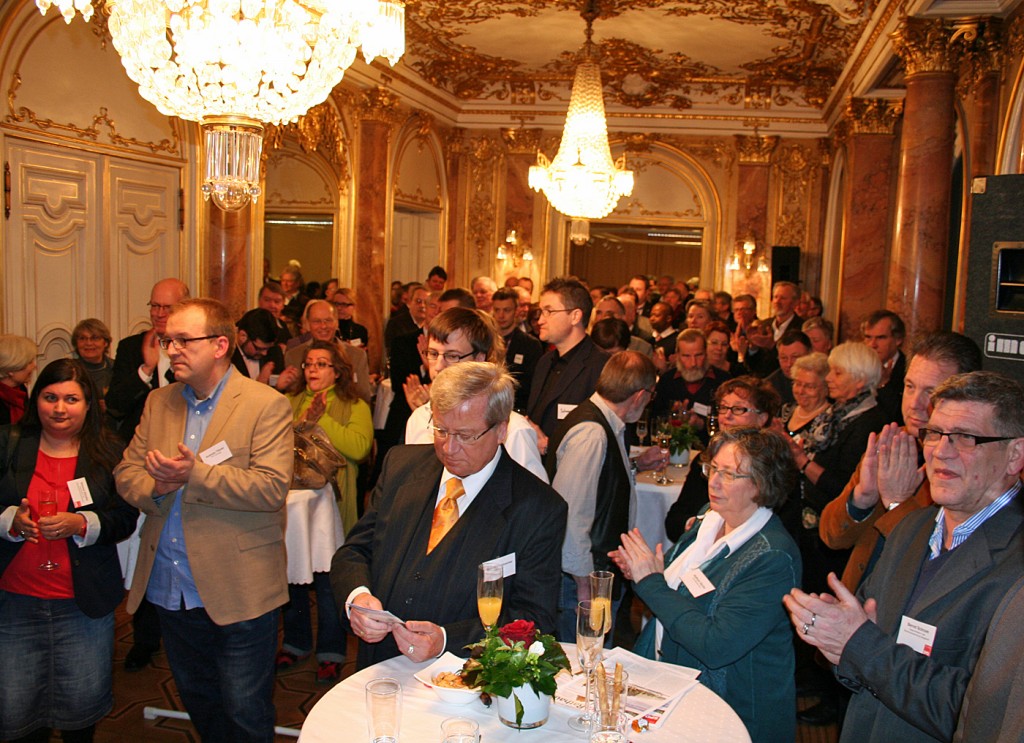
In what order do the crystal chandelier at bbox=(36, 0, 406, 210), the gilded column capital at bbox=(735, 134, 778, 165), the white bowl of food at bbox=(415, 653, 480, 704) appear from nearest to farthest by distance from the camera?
1. the white bowl of food at bbox=(415, 653, 480, 704)
2. the crystal chandelier at bbox=(36, 0, 406, 210)
3. the gilded column capital at bbox=(735, 134, 778, 165)

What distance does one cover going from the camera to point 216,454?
297cm

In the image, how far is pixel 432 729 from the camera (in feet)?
6.75

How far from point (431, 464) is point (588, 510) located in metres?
1.12

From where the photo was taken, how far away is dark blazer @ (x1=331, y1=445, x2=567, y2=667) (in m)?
2.37

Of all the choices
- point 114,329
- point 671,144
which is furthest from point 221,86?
point 671,144

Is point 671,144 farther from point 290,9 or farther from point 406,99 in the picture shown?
point 290,9

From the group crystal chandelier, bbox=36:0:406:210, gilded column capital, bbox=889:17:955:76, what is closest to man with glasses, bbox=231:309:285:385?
crystal chandelier, bbox=36:0:406:210

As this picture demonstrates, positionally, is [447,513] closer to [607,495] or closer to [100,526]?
[607,495]

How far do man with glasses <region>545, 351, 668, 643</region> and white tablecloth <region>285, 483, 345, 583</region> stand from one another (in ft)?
4.19

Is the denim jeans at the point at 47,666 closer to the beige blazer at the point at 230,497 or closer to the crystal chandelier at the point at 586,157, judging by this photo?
the beige blazer at the point at 230,497

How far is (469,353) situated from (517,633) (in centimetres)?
139

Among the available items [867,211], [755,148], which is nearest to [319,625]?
[867,211]

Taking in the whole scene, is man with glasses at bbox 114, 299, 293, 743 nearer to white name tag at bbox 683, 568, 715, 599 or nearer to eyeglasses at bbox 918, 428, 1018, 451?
white name tag at bbox 683, 568, 715, 599

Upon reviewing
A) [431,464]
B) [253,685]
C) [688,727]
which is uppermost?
[431,464]
